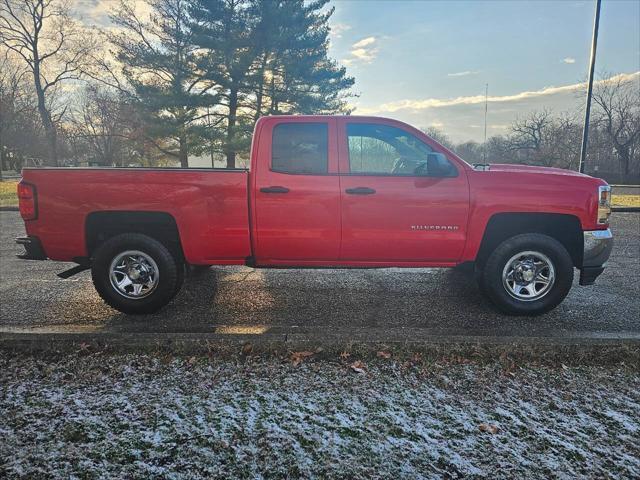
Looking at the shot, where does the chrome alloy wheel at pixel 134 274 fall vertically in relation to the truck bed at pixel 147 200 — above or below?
below

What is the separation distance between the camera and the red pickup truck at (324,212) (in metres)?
3.96

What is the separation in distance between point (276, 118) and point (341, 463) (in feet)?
11.0

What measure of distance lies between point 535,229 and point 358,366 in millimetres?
2588

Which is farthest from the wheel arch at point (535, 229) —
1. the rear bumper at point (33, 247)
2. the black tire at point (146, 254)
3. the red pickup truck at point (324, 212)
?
the rear bumper at point (33, 247)

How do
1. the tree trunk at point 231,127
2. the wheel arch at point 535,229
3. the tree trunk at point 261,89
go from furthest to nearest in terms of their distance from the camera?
the tree trunk at point 261,89 < the tree trunk at point 231,127 < the wheel arch at point 535,229

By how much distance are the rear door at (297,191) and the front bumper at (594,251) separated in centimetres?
254

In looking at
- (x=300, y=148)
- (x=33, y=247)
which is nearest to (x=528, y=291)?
(x=300, y=148)

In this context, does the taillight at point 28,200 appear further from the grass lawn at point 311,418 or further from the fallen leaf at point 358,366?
the fallen leaf at point 358,366

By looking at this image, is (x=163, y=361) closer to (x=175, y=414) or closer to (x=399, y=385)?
(x=175, y=414)

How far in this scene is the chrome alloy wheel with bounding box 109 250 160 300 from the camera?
13.3 ft

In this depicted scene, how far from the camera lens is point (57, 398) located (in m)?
2.68

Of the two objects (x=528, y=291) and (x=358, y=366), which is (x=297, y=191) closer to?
(x=358, y=366)

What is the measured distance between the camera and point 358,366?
3090mm

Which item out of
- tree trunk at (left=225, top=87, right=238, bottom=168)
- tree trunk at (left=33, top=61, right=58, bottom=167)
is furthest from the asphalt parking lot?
tree trunk at (left=33, top=61, right=58, bottom=167)
